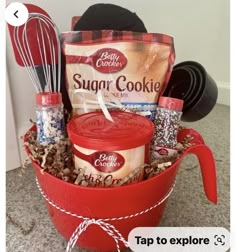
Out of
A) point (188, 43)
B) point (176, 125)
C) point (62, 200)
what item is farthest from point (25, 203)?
point (188, 43)

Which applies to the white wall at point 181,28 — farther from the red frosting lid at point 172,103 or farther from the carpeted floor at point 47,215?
the red frosting lid at point 172,103

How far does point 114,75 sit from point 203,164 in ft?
0.57

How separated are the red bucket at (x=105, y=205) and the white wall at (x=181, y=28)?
0.24 meters

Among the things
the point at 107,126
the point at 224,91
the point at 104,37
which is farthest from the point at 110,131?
the point at 224,91

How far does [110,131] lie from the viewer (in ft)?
1.06

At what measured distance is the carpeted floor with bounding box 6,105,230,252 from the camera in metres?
0.38

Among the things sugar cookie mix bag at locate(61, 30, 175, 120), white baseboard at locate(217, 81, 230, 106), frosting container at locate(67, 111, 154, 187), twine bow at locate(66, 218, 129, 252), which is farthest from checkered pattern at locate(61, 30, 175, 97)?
white baseboard at locate(217, 81, 230, 106)

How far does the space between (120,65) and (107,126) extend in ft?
0.32

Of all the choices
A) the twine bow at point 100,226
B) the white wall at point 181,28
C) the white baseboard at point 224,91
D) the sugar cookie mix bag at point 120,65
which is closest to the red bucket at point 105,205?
the twine bow at point 100,226

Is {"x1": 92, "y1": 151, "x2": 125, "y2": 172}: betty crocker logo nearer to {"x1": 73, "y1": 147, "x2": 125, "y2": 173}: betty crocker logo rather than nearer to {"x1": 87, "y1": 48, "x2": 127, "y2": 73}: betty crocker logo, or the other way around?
{"x1": 73, "y1": 147, "x2": 125, "y2": 173}: betty crocker logo

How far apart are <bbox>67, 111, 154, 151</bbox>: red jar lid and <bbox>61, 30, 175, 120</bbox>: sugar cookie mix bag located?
40 millimetres

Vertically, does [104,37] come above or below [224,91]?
above

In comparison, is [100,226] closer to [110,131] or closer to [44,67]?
[110,131]

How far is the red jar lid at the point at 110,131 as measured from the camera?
11.7 inches
